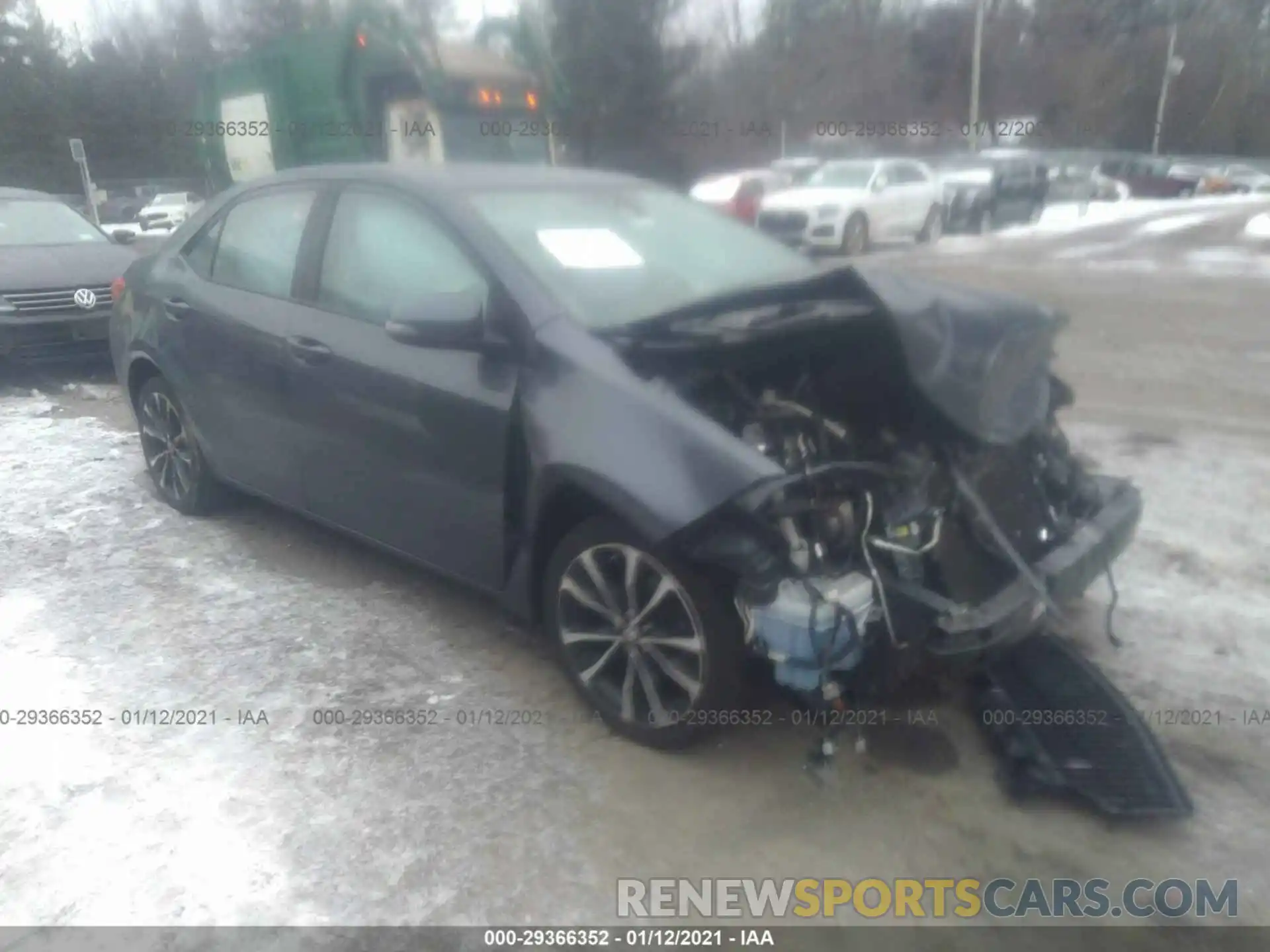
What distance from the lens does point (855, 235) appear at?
17.0 m

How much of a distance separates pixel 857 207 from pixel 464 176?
13916 millimetres

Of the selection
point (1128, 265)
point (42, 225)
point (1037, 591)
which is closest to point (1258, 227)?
point (1128, 265)

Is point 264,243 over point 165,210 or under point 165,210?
over

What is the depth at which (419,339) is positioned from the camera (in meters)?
3.30

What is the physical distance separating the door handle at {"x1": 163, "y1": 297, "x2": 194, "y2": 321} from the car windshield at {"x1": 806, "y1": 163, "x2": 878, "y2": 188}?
14.3 meters

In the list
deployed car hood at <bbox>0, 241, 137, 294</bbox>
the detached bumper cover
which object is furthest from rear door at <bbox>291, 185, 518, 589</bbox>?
deployed car hood at <bbox>0, 241, 137, 294</bbox>

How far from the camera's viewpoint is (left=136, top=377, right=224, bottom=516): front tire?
4.89 meters

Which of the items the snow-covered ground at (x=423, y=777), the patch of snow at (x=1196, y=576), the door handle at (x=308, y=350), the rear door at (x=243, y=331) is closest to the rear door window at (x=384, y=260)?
the door handle at (x=308, y=350)

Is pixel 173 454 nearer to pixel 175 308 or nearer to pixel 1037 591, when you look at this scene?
pixel 175 308

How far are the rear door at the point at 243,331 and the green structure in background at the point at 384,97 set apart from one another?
6392 mm

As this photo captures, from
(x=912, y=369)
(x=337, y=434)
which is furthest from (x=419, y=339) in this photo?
(x=912, y=369)

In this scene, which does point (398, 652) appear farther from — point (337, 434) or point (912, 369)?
point (912, 369)

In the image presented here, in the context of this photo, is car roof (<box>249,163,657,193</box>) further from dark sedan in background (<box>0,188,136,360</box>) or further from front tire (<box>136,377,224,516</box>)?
dark sedan in background (<box>0,188,136,360</box>)

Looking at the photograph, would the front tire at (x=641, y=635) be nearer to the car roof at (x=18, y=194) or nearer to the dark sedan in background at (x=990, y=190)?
the car roof at (x=18, y=194)
